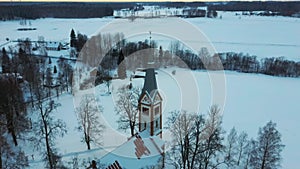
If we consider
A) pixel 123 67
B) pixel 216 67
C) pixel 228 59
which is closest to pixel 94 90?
pixel 123 67

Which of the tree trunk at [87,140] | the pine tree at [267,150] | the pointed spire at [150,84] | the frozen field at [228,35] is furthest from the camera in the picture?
the frozen field at [228,35]

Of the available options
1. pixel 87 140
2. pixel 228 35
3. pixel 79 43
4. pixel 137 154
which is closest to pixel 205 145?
pixel 137 154

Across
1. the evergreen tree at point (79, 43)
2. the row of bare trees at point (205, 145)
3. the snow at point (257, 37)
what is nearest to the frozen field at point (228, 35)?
the snow at point (257, 37)

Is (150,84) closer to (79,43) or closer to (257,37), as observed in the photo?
(79,43)

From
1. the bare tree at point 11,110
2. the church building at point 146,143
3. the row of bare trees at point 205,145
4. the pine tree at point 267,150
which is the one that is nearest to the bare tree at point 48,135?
the bare tree at point 11,110

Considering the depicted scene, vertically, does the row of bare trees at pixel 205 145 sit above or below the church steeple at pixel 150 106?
below

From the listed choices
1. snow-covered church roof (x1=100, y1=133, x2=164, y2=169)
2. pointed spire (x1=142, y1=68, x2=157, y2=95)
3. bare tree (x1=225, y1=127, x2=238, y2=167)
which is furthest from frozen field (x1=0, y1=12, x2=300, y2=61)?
snow-covered church roof (x1=100, y1=133, x2=164, y2=169)

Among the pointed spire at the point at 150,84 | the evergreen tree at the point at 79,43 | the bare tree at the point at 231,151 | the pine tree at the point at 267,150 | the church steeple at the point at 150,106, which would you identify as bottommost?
the bare tree at the point at 231,151

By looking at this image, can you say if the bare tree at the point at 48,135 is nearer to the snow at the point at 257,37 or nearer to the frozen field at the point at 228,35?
the frozen field at the point at 228,35

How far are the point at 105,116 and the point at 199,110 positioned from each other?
9.43 m

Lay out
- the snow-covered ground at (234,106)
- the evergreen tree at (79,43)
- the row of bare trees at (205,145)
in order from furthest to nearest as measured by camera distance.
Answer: the evergreen tree at (79,43)
the snow-covered ground at (234,106)
the row of bare trees at (205,145)

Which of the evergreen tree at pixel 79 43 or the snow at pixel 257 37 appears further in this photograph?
the snow at pixel 257 37

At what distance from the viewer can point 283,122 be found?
84.2 feet

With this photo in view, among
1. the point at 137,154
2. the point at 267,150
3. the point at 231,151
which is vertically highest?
the point at 137,154
